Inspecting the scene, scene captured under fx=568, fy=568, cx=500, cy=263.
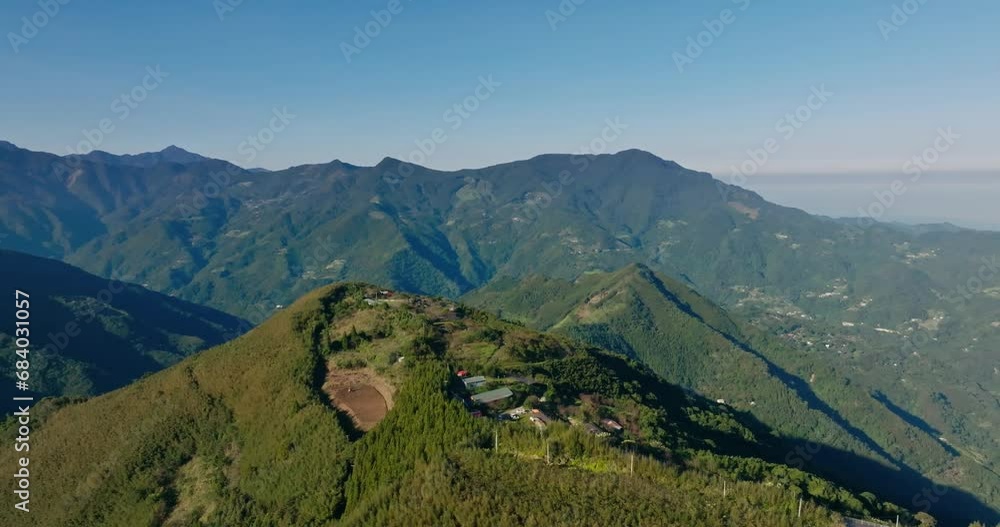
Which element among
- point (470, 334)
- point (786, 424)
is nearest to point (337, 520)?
point (470, 334)

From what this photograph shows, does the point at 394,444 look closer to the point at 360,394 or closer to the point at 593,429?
the point at 360,394

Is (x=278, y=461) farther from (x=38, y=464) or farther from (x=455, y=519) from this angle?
(x=38, y=464)

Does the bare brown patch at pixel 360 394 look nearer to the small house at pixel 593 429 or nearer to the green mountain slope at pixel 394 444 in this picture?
the green mountain slope at pixel 394 444

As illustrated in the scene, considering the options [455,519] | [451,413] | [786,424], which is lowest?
[786,424]

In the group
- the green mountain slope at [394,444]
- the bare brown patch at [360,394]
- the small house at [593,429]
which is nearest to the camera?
the green mountain slope at [394,444]

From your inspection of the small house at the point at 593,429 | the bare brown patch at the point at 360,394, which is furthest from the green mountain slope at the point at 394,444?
the small house at the point at 593,429

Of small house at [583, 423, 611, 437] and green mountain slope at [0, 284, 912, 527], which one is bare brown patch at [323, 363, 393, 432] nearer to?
green mountain slope at [0, 284, 912, 527]

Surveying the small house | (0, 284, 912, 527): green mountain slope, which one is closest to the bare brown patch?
(0, 284, 912, 527): green mountain slope
